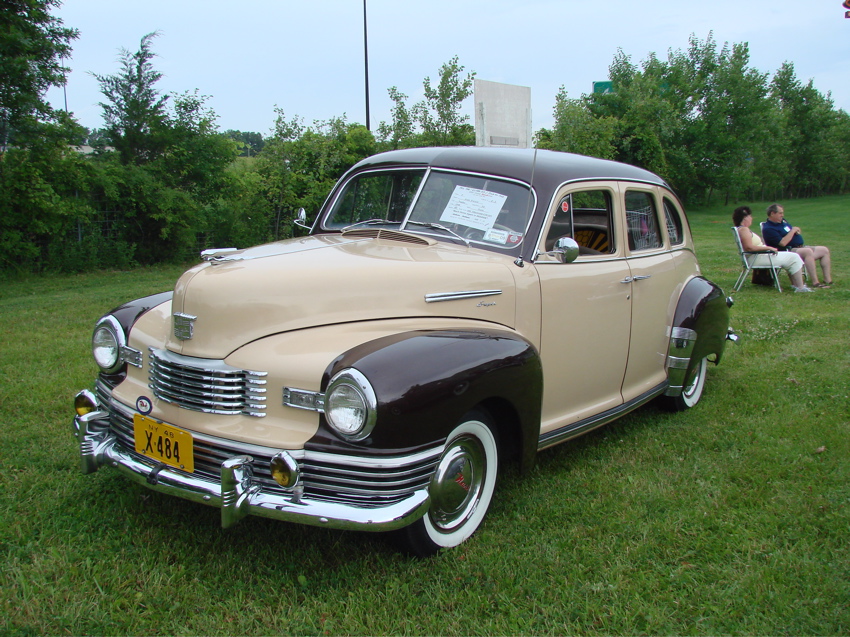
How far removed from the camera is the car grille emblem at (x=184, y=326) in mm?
2737

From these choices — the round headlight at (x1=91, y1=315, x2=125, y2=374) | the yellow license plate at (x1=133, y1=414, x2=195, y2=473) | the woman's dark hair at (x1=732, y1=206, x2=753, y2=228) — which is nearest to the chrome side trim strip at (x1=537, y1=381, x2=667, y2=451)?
the yellow license plate at (x1=133, y1=414, x2=195, y2=473)

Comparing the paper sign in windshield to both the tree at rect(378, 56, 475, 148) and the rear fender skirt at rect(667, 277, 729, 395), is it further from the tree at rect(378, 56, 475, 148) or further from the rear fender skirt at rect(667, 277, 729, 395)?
the tree at rect(378, 56, 475, 148)

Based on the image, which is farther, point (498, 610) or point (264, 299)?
point (264, 299)

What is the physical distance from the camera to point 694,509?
3305 millimetres

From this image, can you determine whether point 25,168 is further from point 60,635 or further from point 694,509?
point 694,509

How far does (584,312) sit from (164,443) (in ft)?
7.34

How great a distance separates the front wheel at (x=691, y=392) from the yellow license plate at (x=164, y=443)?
3.47 meters

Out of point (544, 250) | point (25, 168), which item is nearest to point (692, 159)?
point (25, 168)

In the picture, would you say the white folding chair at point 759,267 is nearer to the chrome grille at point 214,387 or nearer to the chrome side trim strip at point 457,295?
the chrome side trim strip at point 457,295

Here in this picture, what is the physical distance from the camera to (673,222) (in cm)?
489

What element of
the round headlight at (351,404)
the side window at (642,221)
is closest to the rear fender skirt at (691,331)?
the side window at (642,221)

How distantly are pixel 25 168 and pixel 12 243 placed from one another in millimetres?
1237

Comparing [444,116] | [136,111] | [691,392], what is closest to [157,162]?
[136,111]

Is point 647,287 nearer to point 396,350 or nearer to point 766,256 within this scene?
point 396,350
